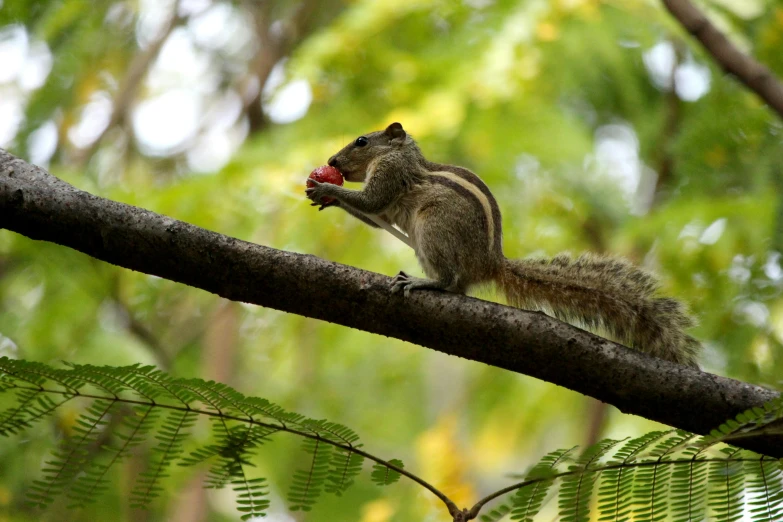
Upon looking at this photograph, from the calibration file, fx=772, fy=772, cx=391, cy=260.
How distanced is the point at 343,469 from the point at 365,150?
2.47 m

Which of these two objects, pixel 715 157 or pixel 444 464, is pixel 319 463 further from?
pixel 715 157

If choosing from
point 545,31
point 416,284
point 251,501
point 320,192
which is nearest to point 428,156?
point 545,31

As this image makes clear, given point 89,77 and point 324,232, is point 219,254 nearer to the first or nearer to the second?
point 324,232

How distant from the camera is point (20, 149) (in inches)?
183

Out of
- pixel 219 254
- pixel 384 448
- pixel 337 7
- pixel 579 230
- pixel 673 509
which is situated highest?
pixel 219 254

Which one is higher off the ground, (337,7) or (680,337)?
(680,337)

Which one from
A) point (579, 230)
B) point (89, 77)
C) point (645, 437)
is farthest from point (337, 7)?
point (645, 437)

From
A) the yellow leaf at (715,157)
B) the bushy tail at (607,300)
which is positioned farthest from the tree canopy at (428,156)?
the bushy tail at (607,300)

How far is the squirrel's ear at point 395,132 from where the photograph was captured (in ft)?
14.3

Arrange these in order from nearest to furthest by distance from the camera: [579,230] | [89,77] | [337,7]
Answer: [579,230], [89,77], [337,7]

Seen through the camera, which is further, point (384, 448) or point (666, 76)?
point (384, 448)

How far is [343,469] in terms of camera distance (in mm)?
2281

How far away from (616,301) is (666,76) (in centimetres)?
503

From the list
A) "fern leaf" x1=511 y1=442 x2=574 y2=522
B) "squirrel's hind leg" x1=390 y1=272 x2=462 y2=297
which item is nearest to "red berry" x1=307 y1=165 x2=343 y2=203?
"squirrel's hind leg" x1=390 y1=272 x2=462 y2=297
